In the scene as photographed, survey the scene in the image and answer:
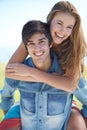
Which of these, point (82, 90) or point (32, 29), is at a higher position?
point (32, 29)

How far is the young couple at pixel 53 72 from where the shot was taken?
149 cm

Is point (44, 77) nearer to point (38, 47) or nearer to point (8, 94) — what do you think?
point (38, 47)

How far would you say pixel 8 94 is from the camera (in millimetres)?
1722

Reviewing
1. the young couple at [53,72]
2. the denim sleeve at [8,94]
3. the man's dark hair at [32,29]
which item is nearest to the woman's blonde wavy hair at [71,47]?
the young couple at [53,72]

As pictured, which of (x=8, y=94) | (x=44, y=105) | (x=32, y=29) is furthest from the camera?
(x=8, y=94)

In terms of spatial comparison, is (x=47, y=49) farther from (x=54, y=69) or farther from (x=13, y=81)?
(x=13, y=81)

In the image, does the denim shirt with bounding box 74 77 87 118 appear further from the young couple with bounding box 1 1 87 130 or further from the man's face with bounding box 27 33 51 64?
the man's face with bounding box 27 33 51 64

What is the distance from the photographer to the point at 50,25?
155 cm

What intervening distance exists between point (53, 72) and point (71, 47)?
5.6 inches

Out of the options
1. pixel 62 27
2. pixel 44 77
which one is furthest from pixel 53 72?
pixel 62 27

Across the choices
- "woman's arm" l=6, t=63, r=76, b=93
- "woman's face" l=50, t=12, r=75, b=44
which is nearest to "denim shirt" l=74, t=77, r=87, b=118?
"woman's arm" l=6, t=63, r=76, b=93

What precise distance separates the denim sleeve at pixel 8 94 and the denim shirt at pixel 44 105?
0.01 meters

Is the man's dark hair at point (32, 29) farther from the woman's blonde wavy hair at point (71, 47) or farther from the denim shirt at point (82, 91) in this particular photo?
the denim shirt at point (82, 91)

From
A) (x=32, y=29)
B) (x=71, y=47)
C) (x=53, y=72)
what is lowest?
(x=53, y=72)
